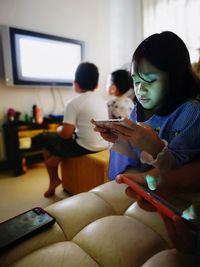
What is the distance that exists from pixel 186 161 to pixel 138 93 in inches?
8.9

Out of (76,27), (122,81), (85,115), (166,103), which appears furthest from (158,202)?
(76,27)

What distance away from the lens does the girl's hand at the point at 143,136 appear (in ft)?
1.61

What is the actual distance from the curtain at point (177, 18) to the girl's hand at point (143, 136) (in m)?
1.96

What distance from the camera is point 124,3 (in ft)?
9.12

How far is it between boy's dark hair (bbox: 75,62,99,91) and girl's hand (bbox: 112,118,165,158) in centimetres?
92

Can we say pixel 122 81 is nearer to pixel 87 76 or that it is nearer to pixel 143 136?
pixel 87 76

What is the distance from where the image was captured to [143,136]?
495 millimetres

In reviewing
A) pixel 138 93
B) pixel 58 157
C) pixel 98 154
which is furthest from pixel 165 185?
pixel 58 157

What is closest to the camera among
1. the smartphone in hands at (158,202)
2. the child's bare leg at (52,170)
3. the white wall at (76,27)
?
the smartphone in hands at (158,202)

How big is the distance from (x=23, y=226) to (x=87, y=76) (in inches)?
41.0

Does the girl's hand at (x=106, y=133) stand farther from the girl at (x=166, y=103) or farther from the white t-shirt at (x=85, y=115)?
the white t-shirt at (x=85, y=115)

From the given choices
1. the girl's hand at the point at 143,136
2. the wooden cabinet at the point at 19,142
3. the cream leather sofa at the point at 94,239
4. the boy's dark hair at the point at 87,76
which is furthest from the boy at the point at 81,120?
the girl's hand at the point at 143,136

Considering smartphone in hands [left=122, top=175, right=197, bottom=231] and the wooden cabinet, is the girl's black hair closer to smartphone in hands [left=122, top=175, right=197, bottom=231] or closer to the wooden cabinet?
smartphone in hands [left=122, top=175, right=197, bottom=231]

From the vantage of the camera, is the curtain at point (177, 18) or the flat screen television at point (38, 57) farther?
the curtain at point (177, 18)
